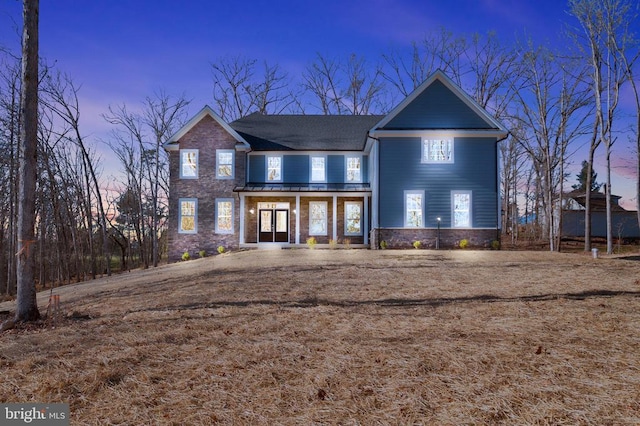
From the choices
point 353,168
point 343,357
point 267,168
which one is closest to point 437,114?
point 353,168

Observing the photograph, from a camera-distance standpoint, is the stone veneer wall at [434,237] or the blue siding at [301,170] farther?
the blue siding at [301,170]

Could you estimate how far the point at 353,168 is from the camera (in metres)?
21.9

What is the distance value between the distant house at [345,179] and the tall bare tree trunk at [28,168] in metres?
13.3

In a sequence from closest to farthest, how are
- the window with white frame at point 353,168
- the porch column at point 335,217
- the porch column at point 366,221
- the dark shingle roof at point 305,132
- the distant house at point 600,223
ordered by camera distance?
the porch column at point 335,217 < the porch column at point 366,221 < the window with white frame at point 353,168 < the dark shingle roof at point 305,132 < the distant house at point 600,223

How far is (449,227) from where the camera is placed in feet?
61.4

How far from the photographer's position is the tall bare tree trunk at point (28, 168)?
712cm

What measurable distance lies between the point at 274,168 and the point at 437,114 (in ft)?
28.7

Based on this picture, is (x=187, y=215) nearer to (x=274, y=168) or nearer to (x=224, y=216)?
(x=224, y=216)

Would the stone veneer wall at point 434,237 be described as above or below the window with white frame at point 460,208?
below

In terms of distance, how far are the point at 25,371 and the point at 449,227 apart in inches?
672

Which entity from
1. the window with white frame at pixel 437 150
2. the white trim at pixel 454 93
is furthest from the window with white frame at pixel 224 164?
the window with white frame at pixel 437 150

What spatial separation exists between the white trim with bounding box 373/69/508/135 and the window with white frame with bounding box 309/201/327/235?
5289 millimetres
